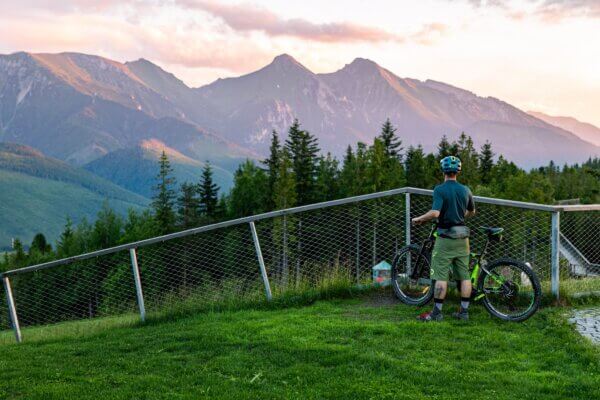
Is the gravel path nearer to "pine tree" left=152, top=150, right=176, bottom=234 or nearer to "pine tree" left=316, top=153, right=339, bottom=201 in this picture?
"pine tree" left=316, top=153, right=339, bottom=201

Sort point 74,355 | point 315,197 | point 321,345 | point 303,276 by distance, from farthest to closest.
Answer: point 315,197 → point 303,276 → point 74,355 → point 321,345

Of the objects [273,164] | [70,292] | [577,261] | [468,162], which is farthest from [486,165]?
[577,261]

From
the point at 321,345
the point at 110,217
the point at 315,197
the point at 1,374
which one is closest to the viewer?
the point at 1,374

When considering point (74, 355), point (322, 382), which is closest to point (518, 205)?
point (322, 382)

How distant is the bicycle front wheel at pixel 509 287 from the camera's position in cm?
854

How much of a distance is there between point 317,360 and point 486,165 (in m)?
98.2

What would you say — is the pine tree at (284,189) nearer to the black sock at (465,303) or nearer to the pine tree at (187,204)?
the pine tree at (187,204)

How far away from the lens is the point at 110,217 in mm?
106438

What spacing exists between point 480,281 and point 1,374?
6.53 meters

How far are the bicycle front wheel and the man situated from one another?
35 cm

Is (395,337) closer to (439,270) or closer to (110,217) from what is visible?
(439,270)

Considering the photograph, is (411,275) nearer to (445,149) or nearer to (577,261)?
(577,261)

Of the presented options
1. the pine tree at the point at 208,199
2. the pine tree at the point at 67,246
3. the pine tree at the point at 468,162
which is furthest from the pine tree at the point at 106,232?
the pine tree at the point at 468,162

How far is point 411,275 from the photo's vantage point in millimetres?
10031
